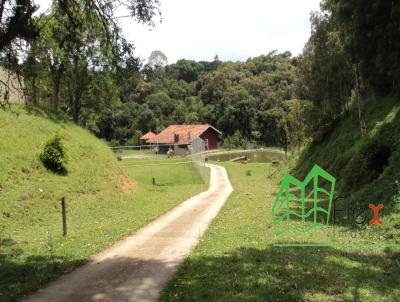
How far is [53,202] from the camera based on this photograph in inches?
760

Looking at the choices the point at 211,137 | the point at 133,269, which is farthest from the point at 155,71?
the point at 211,137

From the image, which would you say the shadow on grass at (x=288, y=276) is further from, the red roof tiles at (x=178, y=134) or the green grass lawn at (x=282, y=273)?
the red roof tiles at (x=178, y=134)

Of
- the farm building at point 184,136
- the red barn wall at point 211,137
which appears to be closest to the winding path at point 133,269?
the farm building at point 184,136

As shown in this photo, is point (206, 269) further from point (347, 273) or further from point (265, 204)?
point (265, 204)

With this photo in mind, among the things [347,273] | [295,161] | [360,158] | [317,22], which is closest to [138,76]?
[347,273]

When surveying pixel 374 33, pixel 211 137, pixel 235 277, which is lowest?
pixel 235 277

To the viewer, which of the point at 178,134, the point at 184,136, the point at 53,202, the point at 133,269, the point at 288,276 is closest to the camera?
the point at 288,276

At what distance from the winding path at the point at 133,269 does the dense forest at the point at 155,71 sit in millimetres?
4855

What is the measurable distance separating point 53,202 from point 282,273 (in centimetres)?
1420

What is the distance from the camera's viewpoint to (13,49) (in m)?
10.4

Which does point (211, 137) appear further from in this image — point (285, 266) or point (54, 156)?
point (285, 266)

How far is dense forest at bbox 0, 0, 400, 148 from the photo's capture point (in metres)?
11.4

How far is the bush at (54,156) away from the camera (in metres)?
22.2

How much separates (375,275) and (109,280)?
5404 millimetres
